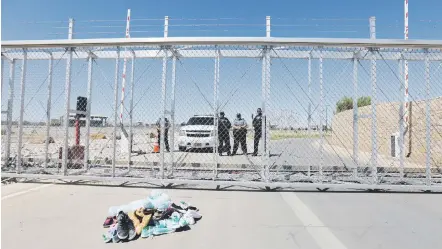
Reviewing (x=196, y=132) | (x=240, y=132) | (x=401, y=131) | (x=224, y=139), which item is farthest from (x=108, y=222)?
(x=196, y=132)

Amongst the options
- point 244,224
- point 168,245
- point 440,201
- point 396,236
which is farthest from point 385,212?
point 168,245

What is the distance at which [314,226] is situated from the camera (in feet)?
13.6

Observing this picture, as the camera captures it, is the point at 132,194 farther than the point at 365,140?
No

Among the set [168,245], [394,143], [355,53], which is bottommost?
[168,245]

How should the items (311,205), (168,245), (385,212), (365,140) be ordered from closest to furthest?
(168,245), (385,212), (311,205), (365,140)

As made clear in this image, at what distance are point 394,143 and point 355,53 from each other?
7.02m

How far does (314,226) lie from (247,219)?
3.35ft

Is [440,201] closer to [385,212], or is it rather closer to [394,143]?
[385,212]

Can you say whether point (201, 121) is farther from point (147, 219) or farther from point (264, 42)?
point (147, 219)

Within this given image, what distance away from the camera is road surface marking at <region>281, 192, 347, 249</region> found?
3562 millimetres

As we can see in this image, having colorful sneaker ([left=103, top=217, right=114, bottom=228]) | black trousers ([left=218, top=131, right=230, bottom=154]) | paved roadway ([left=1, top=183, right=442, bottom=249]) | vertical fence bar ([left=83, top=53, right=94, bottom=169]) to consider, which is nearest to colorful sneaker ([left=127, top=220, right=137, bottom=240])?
paved roadway ([left=1, top=183, right=442, bottom=249])

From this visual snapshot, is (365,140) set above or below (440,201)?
above

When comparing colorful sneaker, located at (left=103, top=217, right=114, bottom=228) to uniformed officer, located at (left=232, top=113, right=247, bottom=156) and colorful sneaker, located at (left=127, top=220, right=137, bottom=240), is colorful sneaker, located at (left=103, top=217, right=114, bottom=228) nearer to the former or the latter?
colorful sneaker, located at (left=127, top=220, right=137, bottom=240)

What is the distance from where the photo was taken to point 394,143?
1185cm
